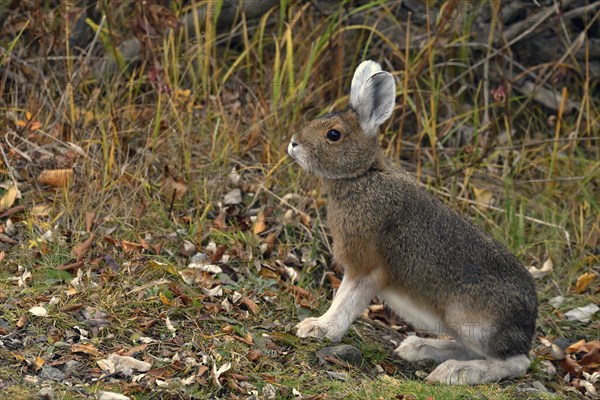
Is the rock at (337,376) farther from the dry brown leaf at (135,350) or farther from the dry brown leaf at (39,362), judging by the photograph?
the dry brown leaf at (39,362)

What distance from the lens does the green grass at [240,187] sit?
17.9 ft

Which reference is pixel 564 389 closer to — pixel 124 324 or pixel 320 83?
pixel 124 324

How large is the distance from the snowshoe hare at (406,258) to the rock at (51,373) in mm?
1494

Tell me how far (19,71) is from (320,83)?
8.00 feet

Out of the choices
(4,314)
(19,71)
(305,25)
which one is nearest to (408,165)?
(305,25)

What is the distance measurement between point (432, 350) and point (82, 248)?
230cm

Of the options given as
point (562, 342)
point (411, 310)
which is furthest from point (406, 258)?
point (562, 342)

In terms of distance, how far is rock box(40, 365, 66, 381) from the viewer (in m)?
4.93

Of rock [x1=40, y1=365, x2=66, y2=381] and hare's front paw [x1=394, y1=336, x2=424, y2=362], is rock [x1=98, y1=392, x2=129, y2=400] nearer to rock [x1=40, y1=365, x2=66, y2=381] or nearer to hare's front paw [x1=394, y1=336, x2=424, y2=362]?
rock [x1=40, y1=365, x2=66, y2=381]

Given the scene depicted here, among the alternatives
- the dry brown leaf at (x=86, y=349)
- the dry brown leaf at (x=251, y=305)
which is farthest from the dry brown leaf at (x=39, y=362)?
the dry brown leaf at (x=251, y=305)

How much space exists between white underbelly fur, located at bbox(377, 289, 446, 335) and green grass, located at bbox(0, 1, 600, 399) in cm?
28

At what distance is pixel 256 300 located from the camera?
621 centimetres

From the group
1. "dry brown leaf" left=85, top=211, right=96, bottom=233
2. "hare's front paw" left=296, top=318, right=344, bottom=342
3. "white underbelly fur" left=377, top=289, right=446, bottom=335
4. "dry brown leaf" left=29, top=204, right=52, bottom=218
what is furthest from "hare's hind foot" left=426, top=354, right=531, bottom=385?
"dry brown leaf" left=29, top=204, right=52, bottom=218

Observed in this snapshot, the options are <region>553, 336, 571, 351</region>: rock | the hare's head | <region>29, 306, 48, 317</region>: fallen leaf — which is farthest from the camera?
<region>553, 336, 571, 351</region>: rock
